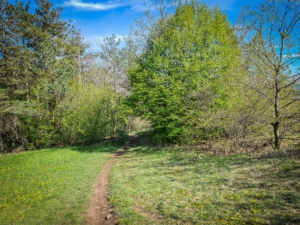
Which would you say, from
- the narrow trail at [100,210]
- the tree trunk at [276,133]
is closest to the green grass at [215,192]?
the narrow trail at [100,210]

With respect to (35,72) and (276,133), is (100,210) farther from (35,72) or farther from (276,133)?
(35,72)

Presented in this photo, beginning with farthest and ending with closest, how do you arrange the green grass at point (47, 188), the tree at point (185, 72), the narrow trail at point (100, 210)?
the tree at point (185, 72) < the green grass at point (47, 188) < the narrow trail at point (100, 210)

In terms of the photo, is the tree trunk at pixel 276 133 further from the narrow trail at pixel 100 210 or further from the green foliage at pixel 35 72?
the green foliage at pixel 35 72

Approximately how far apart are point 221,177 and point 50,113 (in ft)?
68.8

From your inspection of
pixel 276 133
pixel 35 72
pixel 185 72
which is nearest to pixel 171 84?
pixel 185 72

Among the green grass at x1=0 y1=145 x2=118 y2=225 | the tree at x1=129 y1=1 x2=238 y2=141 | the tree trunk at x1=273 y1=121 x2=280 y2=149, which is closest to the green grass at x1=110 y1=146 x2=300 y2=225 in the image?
the tree trunk at x1=273 y1=121 x2=280 y2=149

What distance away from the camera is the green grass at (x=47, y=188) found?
699 cm

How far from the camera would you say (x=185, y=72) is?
16609mm

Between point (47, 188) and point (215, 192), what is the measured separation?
8089mm

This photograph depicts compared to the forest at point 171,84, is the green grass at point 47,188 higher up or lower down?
lower down

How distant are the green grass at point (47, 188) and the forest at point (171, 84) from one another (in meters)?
7.24

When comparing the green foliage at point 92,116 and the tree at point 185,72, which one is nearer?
the tree at point 185,72

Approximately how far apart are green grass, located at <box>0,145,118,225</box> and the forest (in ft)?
23.7

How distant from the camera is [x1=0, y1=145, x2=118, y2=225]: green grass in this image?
699 centimetres
